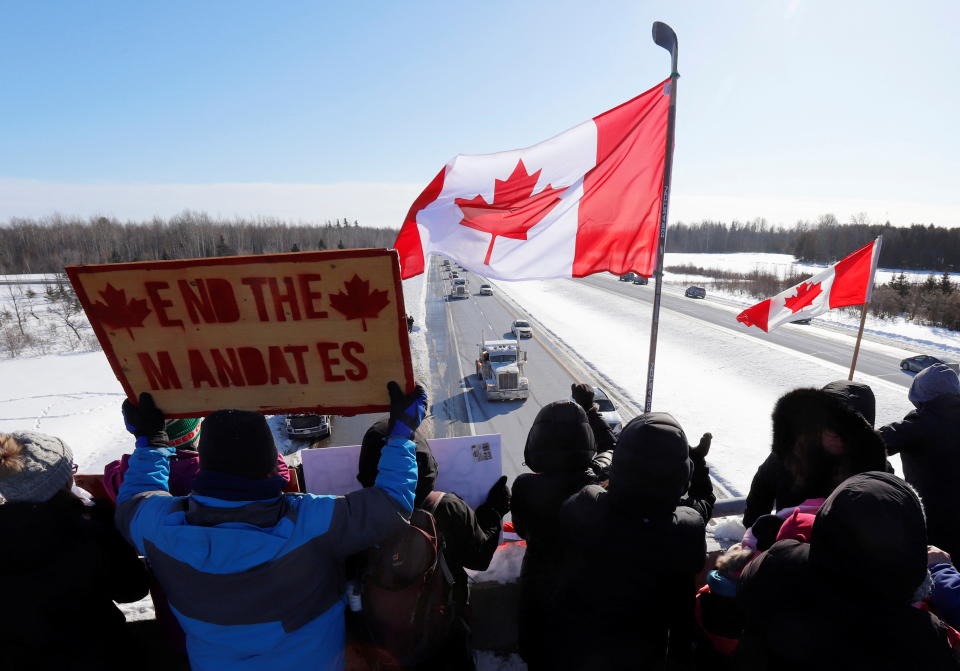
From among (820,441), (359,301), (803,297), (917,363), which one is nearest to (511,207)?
(359,301)

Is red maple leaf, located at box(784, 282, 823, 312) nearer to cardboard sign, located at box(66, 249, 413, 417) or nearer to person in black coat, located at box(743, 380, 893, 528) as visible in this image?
person in black coat, located at box(743, 380, 893, 528)

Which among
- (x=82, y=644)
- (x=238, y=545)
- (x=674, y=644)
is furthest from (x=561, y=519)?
(x=82, y=644)

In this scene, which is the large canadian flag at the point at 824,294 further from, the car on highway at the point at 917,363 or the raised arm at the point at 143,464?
the car on highway at the point at 917,363

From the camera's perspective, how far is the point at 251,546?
1.52 metres

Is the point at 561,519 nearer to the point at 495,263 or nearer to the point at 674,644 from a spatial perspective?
the point at 674,644

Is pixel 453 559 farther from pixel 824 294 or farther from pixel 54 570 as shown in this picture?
pixel 824 294

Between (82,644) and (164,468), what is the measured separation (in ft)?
2.24

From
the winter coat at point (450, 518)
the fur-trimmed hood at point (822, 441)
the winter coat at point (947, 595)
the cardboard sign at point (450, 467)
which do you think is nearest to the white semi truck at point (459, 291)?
the cardboard sign at point (450, 467)

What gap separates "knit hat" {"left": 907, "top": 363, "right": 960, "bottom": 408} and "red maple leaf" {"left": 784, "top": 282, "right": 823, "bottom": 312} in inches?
163

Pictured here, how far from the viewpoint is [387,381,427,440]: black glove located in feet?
6.71

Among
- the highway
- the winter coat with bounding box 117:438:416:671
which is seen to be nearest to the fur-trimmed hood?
the winter coat with bounding box 117:438:416:671

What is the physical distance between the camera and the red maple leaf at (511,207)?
4.75 meters

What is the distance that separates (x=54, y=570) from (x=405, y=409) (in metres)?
1.41

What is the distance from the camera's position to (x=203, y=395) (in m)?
2.39
